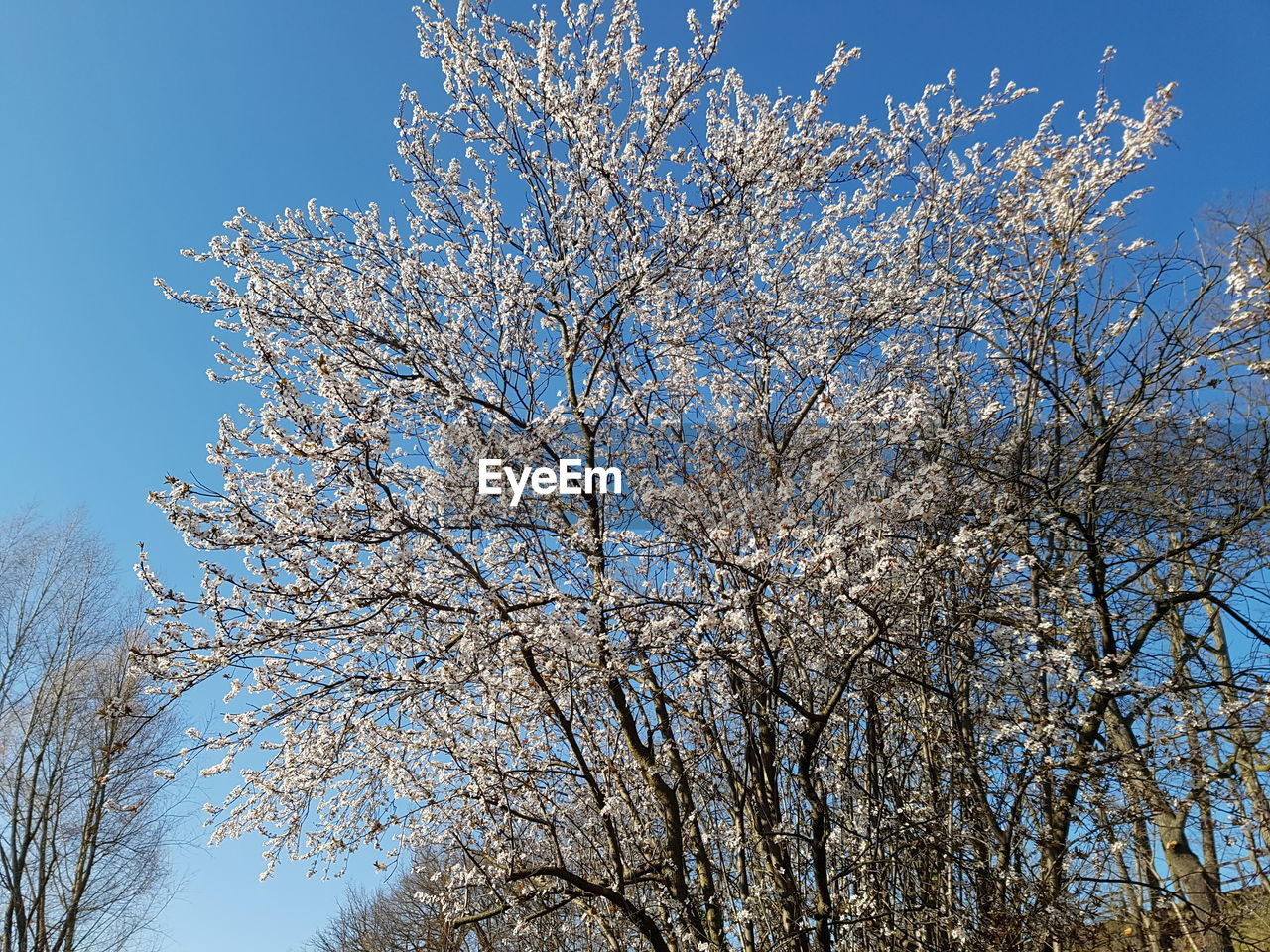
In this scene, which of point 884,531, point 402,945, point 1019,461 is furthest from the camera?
point 402,945

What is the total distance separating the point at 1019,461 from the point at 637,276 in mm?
2448

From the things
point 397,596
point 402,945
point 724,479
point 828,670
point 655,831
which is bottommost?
point 402,945

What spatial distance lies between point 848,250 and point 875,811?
3600 mm

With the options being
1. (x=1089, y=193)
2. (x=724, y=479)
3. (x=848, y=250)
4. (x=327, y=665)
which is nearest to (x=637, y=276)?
(x=724, y=479)

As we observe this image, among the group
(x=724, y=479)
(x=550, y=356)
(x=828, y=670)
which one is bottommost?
(x=828, y=670)

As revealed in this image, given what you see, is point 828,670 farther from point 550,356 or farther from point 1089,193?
point 1089,193

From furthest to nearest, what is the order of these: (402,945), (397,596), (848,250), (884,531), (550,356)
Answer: (402,945) < (848,250) < (550,356) < (884,531) < (397,596)

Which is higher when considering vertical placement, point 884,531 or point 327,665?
point 884,531

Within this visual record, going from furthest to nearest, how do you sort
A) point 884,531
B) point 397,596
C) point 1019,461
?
1. point 1019,461
2. point 884,531
3. point 397,596

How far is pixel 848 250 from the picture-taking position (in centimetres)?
560

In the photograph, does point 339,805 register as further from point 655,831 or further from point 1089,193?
point 1089,193

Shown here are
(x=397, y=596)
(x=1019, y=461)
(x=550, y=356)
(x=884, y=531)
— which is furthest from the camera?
(x=550, y=356)

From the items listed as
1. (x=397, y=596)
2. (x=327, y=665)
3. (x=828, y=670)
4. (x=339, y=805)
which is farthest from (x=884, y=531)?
(x=339, y=805)

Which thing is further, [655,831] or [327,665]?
[655,831]
